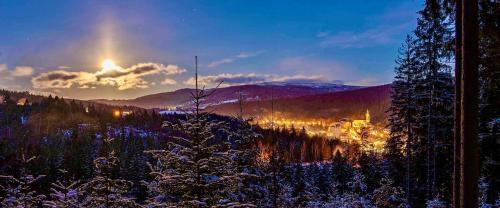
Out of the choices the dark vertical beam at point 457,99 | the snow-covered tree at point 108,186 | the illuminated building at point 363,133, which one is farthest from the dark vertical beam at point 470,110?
the illuminated building at point 363,133

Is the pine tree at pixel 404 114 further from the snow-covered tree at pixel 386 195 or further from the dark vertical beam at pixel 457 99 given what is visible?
the dark vertical beam at pixel 457 99

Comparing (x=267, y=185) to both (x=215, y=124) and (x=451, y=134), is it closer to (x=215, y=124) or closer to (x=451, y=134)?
(x=215, y=124)

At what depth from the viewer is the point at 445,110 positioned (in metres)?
26.8

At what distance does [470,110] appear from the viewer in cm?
775

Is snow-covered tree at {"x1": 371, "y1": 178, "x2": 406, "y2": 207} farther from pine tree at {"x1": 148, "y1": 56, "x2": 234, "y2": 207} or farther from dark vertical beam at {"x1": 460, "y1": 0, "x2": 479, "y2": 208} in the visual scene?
dark vertical beam at {"x1": 460, "y1": 0, "x2": 479, "y2": 208}

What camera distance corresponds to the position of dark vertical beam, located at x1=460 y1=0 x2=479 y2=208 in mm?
7715

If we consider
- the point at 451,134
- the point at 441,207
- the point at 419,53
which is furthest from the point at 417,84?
the point at 441,207

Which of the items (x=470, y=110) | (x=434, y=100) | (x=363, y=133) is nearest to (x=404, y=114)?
(x=434, y=100)

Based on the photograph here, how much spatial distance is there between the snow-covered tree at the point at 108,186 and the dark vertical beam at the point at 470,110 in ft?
27.0

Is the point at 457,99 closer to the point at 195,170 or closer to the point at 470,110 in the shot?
the point at 470,110

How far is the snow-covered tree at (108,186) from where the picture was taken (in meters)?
11.3

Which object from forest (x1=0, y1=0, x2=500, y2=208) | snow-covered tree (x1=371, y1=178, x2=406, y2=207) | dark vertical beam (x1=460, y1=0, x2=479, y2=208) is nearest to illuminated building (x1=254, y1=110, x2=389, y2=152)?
forest (x1=0, y1=0, x2=500, y2=208)

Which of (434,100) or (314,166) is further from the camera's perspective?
(314,166)

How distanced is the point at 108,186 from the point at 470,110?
9.08 metres
